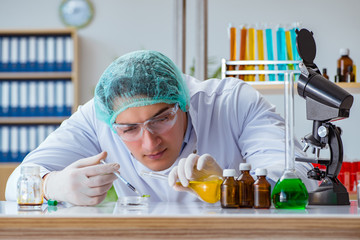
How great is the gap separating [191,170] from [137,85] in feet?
1.41

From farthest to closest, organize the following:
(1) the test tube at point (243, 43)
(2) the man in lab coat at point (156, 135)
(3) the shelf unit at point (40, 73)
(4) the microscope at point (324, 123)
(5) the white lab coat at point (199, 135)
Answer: (3) the shelf unit at point (40, 73), (1) the test tube at point (243, 43), (5) the white lab coat at point (199, 135), (2) the man in lab coat at point (156, 135), (4) the microscope at point (324, 123)

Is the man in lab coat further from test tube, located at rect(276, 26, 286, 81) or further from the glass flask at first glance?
test tube, located at rect(276, 26, 286, 81)

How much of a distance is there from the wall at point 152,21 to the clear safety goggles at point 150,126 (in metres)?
3.21

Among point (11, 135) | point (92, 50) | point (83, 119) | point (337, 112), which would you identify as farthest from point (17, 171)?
point (92, 50)

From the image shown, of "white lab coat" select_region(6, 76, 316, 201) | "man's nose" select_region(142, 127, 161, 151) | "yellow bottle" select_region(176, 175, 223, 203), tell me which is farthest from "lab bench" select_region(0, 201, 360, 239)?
"white lab coat" select_region(6, 76, 316, 201)

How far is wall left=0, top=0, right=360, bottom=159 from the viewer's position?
4797 millimetres

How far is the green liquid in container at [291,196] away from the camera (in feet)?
3.82

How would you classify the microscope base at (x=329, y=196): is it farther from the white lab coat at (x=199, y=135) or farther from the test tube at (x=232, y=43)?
the test tube at (x=232, y=43)

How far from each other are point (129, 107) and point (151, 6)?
3.54 meters

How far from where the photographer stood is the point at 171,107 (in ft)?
5.52

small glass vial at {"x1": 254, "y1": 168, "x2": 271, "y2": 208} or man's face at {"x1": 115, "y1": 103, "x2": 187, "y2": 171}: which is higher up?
man's face at {"x1": 115, "y1": 103, "x2": 187, "y2": 171}

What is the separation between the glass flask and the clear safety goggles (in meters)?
0.50

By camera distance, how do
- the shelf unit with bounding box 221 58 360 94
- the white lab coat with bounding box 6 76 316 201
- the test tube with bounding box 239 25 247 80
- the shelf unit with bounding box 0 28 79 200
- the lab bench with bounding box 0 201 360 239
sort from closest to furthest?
1. the lab bench with bounding box 0 201 360 239
2. the white lab coat with bounding box 6 76 316 201
3. the shelf unit with bounding box 221 58 360 94
4. the test tube with bounding box 239 25 247 80
5. the shelf unit with bounding box 0 28 79 200

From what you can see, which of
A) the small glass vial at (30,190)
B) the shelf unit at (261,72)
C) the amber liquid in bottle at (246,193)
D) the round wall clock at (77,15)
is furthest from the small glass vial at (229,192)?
the round wall clock at (77,15)
